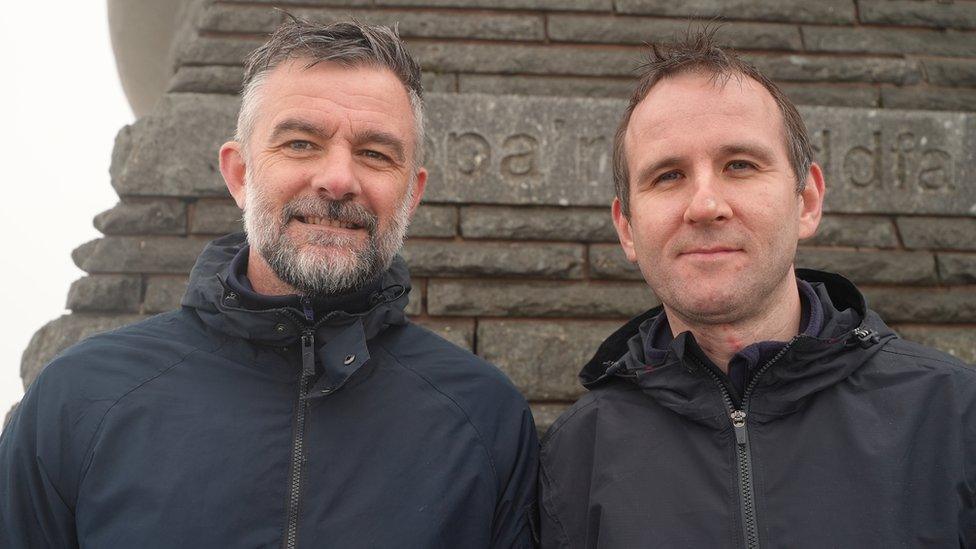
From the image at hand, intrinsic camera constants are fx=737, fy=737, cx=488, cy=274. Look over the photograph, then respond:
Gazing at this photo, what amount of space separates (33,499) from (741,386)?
159cm

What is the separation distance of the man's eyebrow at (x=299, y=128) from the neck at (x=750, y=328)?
3.40 feet

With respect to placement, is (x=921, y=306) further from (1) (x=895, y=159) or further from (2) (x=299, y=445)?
(2) (x=299, y=445)

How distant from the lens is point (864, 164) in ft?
13.0

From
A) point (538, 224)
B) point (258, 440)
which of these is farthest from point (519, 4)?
point (258, 440)

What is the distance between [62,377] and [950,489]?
194cm

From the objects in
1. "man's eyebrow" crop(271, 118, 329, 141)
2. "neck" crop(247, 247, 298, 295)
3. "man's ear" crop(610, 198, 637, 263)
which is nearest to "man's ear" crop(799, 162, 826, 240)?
"man's ear" crop(610, 198, 637, 263)

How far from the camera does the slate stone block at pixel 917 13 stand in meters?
4.23

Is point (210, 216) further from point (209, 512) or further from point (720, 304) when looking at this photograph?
point (720, 304)

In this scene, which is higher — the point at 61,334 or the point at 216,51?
the point at 216,51

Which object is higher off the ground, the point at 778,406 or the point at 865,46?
the point at 865,46

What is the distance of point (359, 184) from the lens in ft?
6.39

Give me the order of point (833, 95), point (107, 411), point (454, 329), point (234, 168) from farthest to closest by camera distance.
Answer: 1. point (833, 95)
2. point (454, 329)
3. point (234, 168)
4. point (107, 411)

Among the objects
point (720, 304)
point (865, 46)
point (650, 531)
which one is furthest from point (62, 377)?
point (865, 46)

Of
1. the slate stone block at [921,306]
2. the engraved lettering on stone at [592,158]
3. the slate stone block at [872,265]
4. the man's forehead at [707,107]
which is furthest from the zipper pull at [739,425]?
the slate stone block at [921,306]
